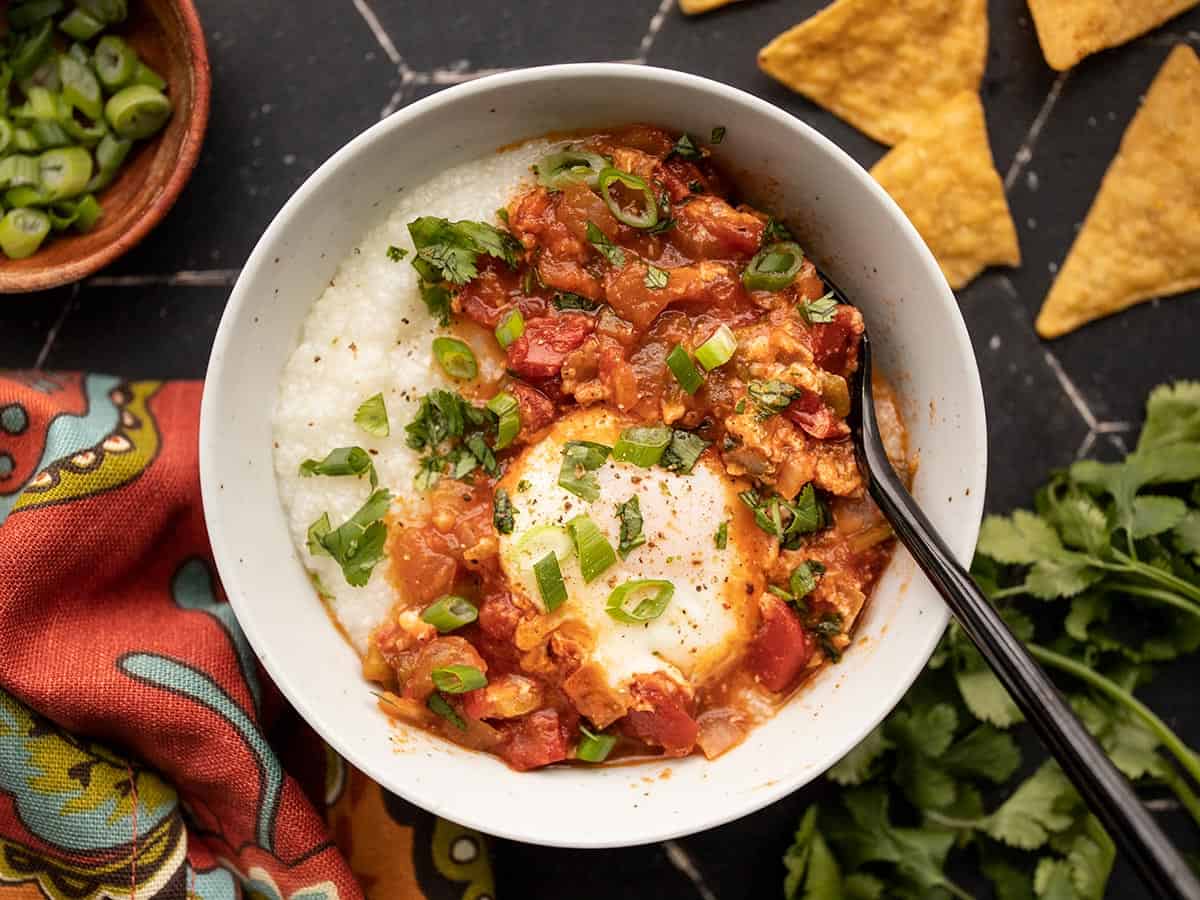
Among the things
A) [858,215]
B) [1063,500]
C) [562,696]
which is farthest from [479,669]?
[1063,500]

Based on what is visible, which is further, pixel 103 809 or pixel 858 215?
pixel 103 809

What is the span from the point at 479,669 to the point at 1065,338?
80.5 inches

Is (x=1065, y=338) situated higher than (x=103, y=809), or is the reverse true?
(x=1065, y=338)

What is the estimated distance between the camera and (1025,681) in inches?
82.9

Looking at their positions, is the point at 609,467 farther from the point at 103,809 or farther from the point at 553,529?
the point at 103,809

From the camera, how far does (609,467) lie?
2.63 m

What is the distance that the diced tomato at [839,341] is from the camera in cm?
261

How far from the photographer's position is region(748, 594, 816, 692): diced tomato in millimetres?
2637

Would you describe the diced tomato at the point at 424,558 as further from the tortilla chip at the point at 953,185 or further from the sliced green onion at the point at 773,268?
the tortilla chip at the point at 953,185

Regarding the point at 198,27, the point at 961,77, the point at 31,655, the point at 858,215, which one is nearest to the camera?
the point at 858,215

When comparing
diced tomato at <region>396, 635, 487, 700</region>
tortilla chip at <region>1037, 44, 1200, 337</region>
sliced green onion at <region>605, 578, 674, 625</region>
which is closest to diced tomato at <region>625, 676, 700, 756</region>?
sliced green onion at <region>605, 578, 674, 625</region>

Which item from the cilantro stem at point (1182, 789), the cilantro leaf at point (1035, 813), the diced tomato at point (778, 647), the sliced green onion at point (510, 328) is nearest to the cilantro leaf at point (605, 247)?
the sliced green onion at point (510, 328)

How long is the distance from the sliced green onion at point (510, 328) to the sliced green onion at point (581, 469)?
0.29 m

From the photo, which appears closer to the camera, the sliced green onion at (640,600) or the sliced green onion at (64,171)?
the sliced green onion at (640,600)
